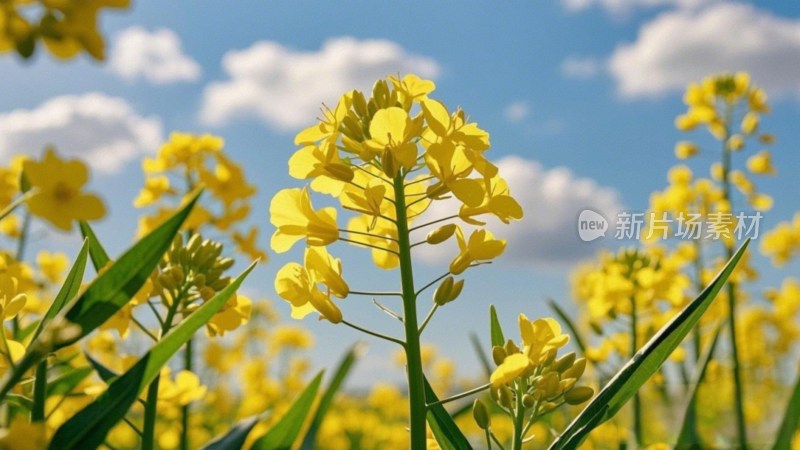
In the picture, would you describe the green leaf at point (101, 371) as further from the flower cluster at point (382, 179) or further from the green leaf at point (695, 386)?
the green leaf at point (695, 386)

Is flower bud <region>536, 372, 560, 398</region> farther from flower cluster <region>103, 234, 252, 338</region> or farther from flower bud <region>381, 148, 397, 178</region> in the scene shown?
flower cluster <region>103, 234, 252, 338</region>

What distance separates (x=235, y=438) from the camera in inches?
60.4

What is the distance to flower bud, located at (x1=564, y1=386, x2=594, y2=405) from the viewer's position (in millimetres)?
1451

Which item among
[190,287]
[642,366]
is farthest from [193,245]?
[642,366]

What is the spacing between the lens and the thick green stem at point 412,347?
137 centimetres

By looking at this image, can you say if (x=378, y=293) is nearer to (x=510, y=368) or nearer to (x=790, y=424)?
(x=510, y=368)

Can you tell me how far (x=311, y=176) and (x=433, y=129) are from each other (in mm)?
247

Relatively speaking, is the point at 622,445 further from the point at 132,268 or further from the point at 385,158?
the point at 132,268

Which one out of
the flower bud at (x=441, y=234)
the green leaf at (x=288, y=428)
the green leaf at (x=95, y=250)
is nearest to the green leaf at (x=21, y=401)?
the green leaf at (x=95, y=250)

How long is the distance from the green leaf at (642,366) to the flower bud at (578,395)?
0.04m

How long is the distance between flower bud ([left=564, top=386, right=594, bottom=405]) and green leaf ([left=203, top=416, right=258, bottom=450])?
0.61 meters

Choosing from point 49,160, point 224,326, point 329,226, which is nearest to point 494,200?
point 329,226

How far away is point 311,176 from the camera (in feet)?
4.95

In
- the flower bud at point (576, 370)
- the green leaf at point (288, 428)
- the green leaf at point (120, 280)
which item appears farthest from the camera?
the green leaf at point (288, 428)
